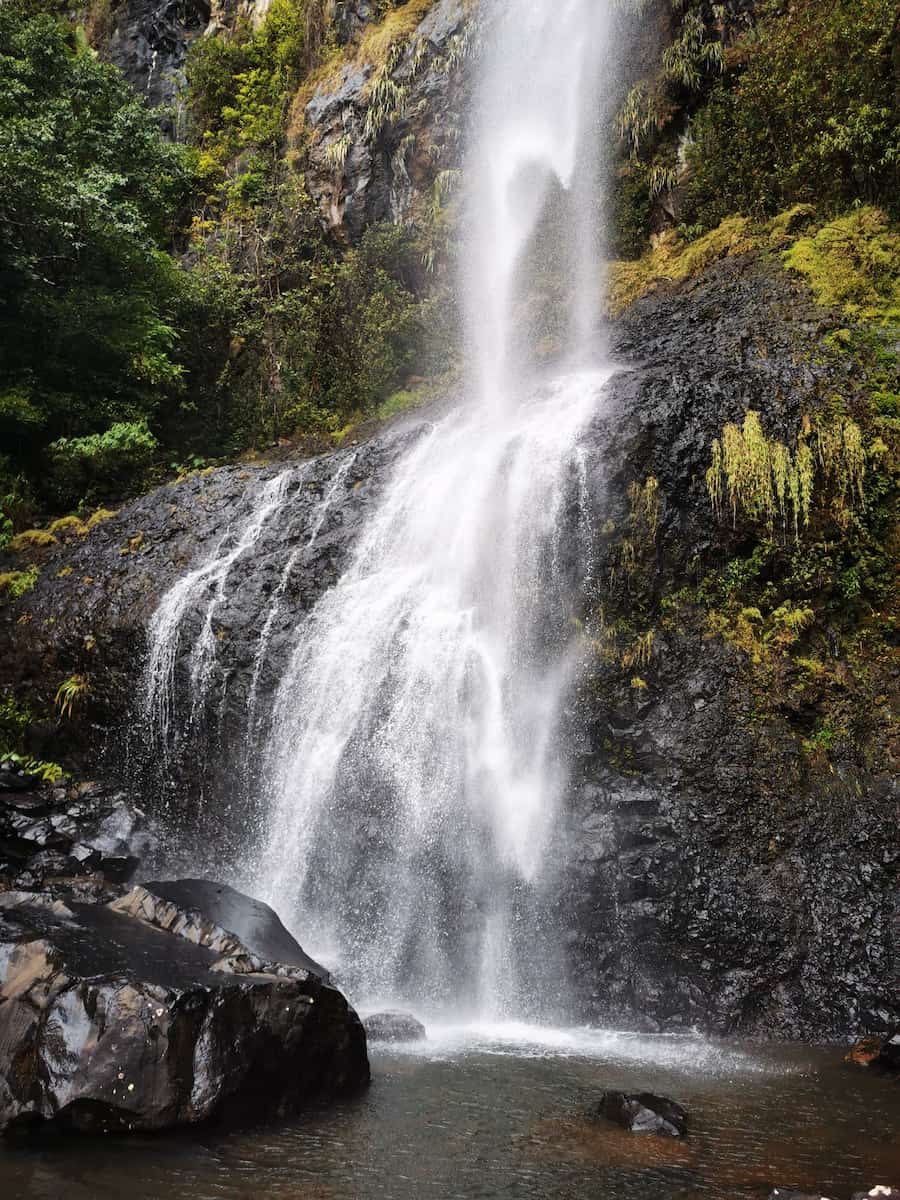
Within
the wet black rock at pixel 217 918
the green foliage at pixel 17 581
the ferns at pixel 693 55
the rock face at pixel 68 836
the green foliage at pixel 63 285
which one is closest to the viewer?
the wet black rock at pixel 217 918

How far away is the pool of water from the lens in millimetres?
3979

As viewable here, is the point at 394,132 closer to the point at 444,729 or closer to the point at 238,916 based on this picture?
the point at 444,729

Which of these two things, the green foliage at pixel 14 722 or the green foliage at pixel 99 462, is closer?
the green foliage at pixel 14 722

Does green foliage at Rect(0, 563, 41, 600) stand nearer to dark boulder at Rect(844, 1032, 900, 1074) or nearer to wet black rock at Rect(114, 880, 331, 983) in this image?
wet black rock at Rect(114, 880, 331, 983)

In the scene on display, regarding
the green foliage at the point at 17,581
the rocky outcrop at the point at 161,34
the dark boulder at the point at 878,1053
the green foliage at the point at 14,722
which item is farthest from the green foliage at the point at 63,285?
the dark boulder at the point at 878,1053

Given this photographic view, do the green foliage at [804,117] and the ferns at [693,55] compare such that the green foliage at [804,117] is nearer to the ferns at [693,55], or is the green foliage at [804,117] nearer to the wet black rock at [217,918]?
the ferns at [693,55]

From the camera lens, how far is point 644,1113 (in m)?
4.84

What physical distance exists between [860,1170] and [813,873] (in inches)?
143

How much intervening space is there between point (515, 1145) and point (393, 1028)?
86.8 inches

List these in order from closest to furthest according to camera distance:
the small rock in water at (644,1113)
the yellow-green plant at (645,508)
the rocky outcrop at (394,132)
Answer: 1. the small rock in water at (644,1113)
2. the yellow-green plant at (645,508)
3. the rocky outcrop at (394,132)

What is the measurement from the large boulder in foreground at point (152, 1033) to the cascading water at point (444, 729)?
2.65 m

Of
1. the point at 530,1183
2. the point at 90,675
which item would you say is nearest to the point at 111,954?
the point at 530,1183

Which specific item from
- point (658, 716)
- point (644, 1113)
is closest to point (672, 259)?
point (658, 716)

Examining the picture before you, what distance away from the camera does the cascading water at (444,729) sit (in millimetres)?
8055
